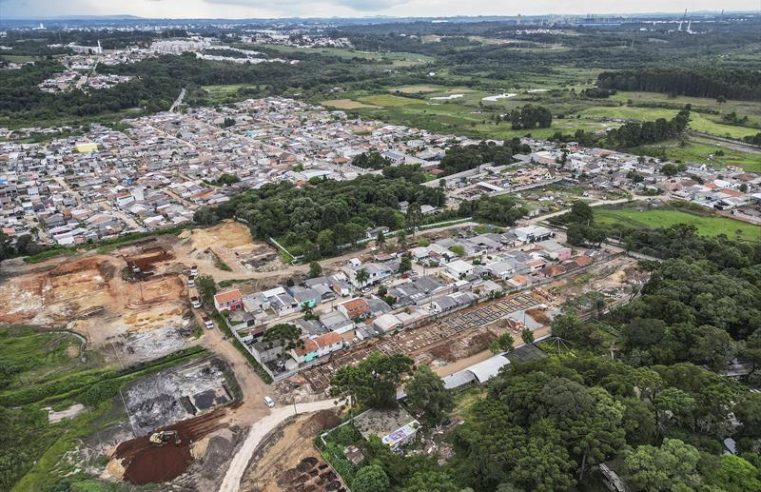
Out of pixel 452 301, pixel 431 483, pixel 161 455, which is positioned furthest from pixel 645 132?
pixel 161 455

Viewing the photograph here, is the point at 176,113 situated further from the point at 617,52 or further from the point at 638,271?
the point at 617,52

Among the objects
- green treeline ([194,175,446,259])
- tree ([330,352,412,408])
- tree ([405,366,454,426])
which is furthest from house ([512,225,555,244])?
tree ([405,366,454,426])

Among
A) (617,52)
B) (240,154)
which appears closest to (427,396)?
(240,154)

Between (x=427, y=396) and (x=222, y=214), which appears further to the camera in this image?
(x=222, y=214)

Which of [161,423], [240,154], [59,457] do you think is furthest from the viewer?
[240,154]

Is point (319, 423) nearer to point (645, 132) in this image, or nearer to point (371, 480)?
point (371, 480)

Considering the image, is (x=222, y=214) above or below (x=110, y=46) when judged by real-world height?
below
